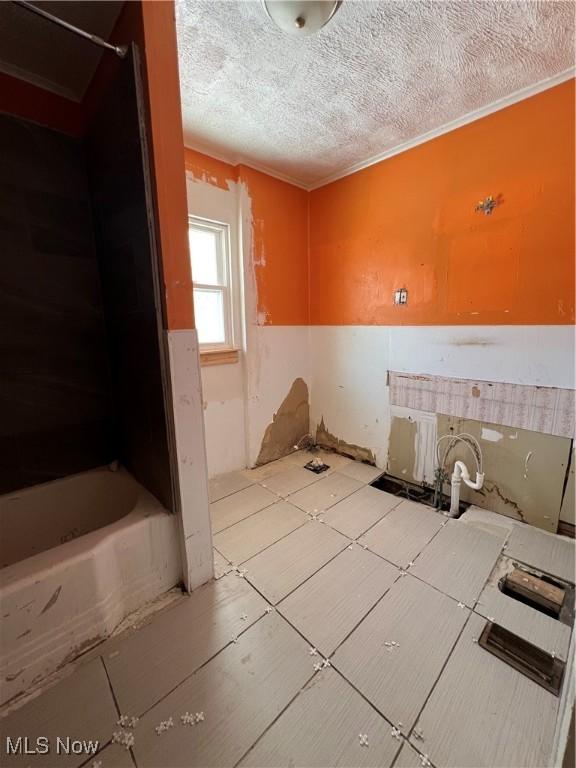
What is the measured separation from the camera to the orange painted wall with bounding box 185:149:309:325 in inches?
92.0

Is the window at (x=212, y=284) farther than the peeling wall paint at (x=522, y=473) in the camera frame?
Yes

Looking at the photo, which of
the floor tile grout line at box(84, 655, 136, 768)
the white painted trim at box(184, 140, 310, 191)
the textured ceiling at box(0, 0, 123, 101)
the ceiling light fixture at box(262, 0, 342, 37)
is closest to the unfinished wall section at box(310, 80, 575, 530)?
the white painted trim at box(184, 140, 310, 191)

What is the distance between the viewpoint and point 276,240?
2590 millimetres

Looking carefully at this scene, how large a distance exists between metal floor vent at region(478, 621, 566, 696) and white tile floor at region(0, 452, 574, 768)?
4cm

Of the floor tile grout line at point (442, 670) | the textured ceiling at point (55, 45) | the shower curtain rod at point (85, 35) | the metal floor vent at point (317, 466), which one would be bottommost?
the floor tile grout line at point (442, 670)

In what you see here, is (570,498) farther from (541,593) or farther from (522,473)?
(541,593)

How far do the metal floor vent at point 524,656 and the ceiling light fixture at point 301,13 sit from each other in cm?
249

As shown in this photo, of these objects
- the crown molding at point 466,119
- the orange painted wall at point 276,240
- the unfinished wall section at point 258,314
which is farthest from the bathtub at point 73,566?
the crown molding at point 466,119

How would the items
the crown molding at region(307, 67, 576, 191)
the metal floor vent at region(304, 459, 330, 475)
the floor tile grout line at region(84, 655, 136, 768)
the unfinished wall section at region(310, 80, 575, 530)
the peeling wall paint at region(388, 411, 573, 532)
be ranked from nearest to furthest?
the floor tile grout line at region(84, 655, 136, 768)
the crown molding at region(307, 67, 576, 191)
the unfinished wall section at region(310, 80, 575, 530)
the peeling wall paint at region(388, 411, 573, 532)
the metal floor vent at region(304, 459, 330, 475)

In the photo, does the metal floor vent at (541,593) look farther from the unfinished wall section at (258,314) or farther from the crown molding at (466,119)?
the crown molding at (466,119)

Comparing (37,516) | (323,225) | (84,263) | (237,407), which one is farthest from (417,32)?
(37,516)

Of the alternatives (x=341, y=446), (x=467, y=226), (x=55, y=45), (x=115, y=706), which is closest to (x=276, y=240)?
(x=467, y=226)

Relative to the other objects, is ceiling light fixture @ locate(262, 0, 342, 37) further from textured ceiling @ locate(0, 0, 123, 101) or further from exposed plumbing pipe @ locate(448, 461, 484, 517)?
exposed plumbing pipe @ locate(448, 461, 484, 517)

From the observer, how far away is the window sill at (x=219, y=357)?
2.33m
